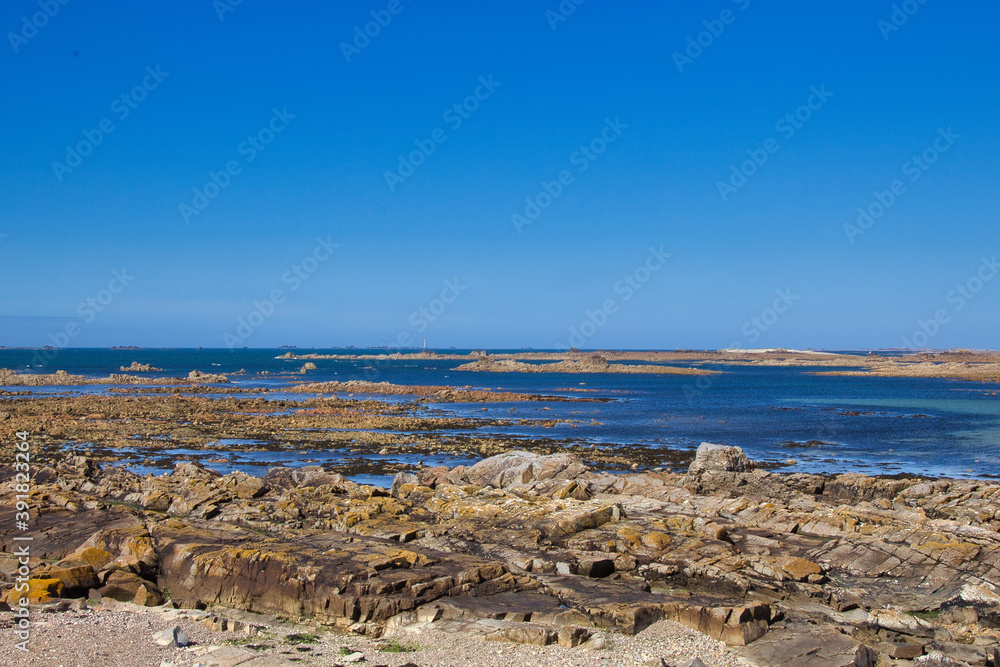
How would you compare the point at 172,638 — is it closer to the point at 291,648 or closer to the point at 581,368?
the point at 291,648

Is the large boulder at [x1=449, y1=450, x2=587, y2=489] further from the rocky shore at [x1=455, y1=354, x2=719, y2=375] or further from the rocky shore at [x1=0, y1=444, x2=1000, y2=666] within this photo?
the rocky shore at [x1=455, y1=354, x2=719, y2=375]

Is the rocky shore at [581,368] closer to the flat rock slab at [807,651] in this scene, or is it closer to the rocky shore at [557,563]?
the rocky shore at [557,563]

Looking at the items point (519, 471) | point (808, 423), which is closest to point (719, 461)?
point (519, 471)

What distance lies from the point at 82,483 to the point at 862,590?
25.3 meters

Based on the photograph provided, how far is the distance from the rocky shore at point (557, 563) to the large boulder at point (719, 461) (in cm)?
337

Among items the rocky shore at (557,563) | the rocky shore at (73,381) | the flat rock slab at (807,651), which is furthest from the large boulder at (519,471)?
the rocky shore at (73,381)

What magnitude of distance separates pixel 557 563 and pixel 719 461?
14443mm

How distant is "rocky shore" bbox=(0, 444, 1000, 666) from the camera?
1311 centimetres

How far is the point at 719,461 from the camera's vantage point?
29125mm

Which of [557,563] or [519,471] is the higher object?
[519,471]

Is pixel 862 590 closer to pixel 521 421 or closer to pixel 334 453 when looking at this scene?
pixel 334 453

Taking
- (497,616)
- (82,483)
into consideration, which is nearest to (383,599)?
(497,616)

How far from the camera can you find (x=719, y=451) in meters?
29.5

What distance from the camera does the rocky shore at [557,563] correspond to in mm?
13109
